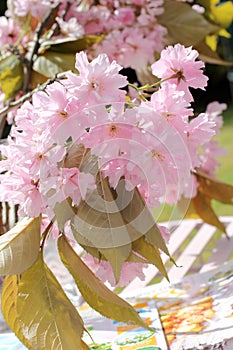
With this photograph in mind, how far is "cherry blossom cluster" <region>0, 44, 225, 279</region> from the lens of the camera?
0.60 metres

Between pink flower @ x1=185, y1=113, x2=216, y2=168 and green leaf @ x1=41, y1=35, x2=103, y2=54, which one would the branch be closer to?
green leaf @ x1=41, y1=35, x2=103, y2=54

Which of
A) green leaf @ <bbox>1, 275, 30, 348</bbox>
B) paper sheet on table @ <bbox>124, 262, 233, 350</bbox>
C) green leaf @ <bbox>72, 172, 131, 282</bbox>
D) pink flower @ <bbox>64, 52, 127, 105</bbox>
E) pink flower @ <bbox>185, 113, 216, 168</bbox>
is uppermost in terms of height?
pink flower @ <bbox>64, 52, 127, 105</bbox>

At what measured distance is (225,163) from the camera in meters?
3.14

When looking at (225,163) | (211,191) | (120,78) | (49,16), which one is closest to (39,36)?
(49,16)

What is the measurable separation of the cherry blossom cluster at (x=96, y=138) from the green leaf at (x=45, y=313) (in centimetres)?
6

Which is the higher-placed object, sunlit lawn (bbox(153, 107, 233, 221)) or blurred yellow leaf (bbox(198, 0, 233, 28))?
blurred yellow leaf (bbox(198, 0, 233, 28))

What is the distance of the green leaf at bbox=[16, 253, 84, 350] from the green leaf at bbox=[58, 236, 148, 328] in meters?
0.02

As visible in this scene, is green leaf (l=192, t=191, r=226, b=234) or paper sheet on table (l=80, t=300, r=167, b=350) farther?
green leaf (l=192, t=191, r=226, b=234)

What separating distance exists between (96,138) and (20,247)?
4.4 inches

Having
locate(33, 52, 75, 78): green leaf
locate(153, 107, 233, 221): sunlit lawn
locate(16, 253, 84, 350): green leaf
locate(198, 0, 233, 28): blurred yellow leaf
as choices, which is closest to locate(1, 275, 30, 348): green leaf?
locate(16, 253, 84, 350): green leaf

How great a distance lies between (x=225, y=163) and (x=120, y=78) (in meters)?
2.58

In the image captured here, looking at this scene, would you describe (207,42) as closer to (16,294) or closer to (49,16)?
(49,16)

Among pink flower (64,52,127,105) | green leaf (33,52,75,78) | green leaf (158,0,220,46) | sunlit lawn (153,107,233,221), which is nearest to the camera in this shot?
pink flower (64,52,127,105)

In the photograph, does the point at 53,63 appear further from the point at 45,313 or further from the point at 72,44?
the point at 45,313
